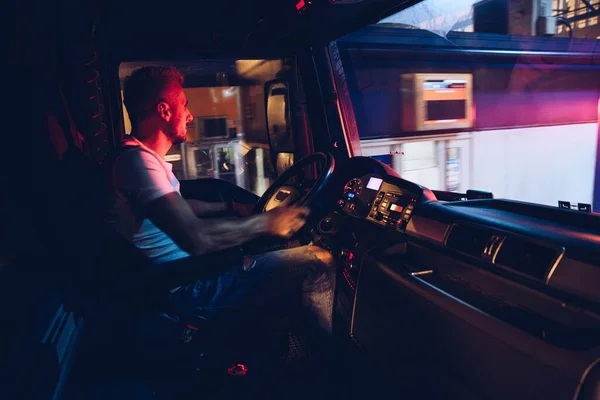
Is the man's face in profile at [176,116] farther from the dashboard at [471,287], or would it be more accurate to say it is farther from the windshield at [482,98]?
the windshield at [482,98]

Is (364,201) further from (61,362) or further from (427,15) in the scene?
(61,362)

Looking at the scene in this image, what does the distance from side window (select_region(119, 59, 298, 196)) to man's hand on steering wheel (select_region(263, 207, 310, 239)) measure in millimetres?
1846

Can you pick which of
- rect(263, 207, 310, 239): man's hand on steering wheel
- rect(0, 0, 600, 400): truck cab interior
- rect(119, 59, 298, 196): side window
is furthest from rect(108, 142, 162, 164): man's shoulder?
rect(119, 59, 298, 196): side window

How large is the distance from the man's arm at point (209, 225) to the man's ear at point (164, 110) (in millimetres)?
413

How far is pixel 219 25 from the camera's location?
2.75 meters

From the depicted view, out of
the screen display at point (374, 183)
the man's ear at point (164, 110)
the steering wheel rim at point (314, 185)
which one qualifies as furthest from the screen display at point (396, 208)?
the man's ear at point (164, 110)

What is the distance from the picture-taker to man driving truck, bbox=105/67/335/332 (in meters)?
1.59

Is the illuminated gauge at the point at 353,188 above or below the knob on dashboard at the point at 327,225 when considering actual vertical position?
above

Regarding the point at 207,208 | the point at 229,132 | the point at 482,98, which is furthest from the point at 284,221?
the point at 482,98

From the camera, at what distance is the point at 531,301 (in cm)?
128

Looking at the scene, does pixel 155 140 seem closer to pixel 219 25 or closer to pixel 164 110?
pixel 164 110

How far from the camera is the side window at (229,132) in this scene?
3602mm

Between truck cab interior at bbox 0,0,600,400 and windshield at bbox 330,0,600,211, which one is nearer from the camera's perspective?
truck cab interior at bbox 0,0,600,400

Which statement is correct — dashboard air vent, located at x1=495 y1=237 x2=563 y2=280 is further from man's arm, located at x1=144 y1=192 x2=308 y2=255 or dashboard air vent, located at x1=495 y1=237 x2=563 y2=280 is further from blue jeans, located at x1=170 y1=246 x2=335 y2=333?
blue jeans, located at x1=170 y1=246 x2=335 y2=333
